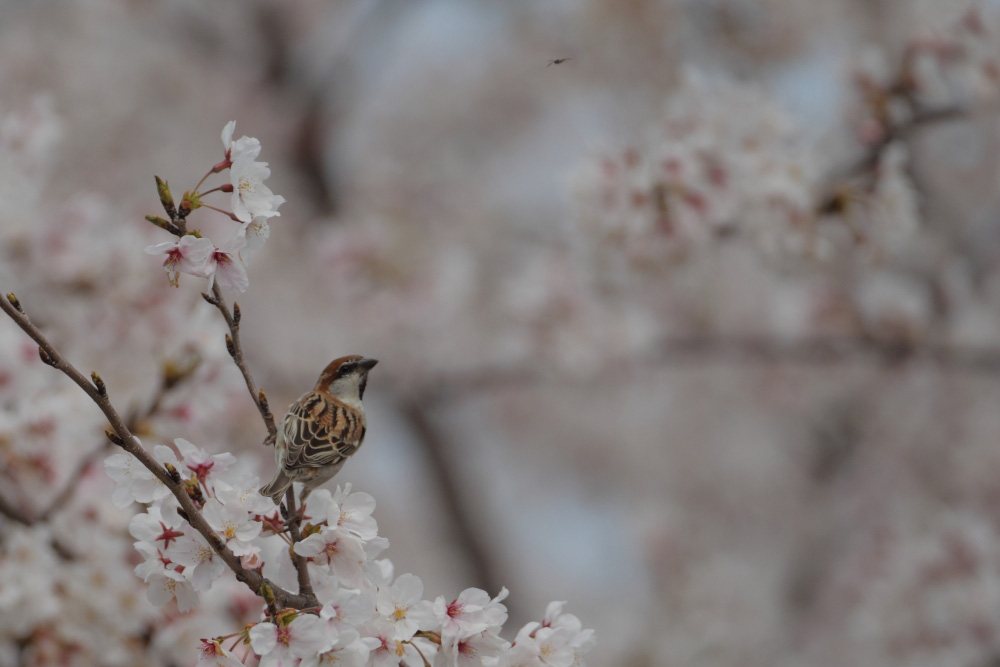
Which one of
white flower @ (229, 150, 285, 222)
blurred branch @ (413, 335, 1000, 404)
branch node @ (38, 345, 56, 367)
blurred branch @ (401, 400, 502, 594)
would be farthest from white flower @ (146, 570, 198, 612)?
blurred branch @ (401, 400, 502, 594)

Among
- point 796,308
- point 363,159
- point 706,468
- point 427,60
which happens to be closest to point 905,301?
point 796,308

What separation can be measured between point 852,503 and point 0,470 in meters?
6.00

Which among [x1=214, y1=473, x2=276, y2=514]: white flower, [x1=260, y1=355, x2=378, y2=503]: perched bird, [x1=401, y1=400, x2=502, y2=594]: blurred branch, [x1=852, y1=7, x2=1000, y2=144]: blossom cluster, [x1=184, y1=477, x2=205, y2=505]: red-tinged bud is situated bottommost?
[x1=214, y1=473, x2=276, y2=514]: white flower

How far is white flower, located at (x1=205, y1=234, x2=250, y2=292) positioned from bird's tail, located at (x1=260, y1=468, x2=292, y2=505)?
322 mm

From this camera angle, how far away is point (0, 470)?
2049 millimetres

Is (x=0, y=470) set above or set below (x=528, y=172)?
below

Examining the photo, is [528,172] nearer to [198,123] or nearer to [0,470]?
[198,123]

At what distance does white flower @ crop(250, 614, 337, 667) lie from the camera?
1.18 meters

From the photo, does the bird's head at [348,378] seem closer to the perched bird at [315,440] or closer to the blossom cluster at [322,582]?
the perched bird at [315,440]

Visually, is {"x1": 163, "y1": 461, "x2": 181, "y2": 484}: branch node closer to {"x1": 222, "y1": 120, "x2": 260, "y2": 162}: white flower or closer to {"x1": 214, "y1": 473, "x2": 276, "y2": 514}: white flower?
{"x1": 214, "y1": 473, "x2": 276, "y2": 514}: white flower

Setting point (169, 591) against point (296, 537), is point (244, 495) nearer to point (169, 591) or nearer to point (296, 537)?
point (296, 537)

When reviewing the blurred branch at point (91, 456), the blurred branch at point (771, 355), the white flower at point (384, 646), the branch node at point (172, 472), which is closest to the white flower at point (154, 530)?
the branch node at point (172, 472)

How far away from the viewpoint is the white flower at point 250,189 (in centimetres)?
126

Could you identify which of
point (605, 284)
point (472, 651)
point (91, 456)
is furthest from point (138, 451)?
point (605, 284)
